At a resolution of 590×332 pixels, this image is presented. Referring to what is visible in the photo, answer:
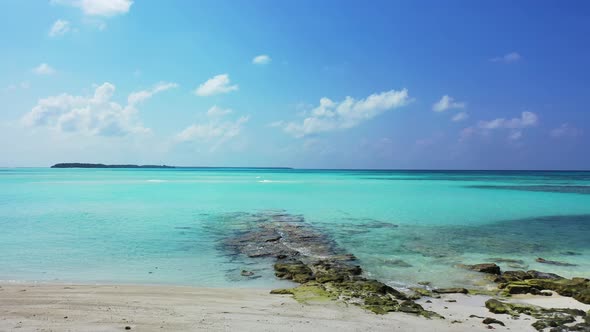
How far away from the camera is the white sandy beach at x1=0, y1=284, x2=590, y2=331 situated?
6625 millimetres

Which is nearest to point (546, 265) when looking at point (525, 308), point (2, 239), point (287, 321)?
point (525, 308)

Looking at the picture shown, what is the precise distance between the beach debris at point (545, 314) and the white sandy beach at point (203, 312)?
0.20 meters

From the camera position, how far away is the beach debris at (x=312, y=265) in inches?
341

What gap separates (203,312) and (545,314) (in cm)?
646

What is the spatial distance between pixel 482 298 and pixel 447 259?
14.1 feet

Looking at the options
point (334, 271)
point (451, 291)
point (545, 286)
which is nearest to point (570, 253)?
point (545, 286)

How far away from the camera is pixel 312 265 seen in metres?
12.5

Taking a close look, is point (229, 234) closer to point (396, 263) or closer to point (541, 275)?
point (396, 263)

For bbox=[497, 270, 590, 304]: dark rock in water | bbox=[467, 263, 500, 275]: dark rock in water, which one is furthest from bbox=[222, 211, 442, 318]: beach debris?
bbox=[467, 263, 500, 275]: dark rock in water

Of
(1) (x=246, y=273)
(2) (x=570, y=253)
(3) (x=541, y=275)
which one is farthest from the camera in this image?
(2) (x=570, y=253)

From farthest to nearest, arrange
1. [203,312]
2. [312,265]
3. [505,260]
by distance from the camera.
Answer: [505,260] < [312,265] < [203,312]

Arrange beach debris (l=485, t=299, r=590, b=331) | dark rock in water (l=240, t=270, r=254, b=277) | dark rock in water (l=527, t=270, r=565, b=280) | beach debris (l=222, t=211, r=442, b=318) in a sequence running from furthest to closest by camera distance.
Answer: dark rock in water (l=240, t=270, r=254, b=277)
dark rock in water (l=527, t=270, r=565, b=280)
beach debris (l=222, t=211, r=442, b=318)
beach debris (l=485, t=299, r=590, b=331)

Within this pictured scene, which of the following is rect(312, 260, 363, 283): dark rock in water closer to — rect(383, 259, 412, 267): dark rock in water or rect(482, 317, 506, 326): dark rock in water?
rect(383, 259, 412, 267): dark rock in water

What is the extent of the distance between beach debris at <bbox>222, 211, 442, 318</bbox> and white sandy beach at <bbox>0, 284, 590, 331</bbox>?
46 centimetres
